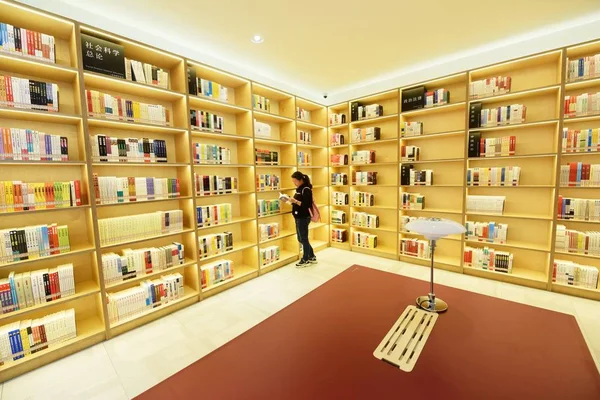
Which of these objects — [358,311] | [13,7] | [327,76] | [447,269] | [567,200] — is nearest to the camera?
[358,311]

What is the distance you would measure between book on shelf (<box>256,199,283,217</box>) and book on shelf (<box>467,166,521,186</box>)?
9.69 feet

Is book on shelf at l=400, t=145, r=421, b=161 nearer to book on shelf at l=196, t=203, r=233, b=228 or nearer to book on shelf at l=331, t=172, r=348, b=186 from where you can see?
book on shelf at l=331, t=172, r=348, b=186

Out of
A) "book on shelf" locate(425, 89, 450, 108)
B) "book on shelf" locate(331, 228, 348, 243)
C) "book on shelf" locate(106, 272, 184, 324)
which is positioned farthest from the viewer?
"book on shelf" locate(331, 228, 348, 243)

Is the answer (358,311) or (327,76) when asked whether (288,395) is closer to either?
(358,311)

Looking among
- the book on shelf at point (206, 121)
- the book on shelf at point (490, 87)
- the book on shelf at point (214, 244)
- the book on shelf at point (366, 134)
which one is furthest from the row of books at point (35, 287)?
the book on shelf at point (490, 87)

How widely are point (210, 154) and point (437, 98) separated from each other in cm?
352

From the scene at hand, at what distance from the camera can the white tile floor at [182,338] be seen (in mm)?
1976

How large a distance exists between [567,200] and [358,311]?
3.48 m

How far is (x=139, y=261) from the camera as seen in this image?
2773 millimetres

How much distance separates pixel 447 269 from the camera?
4.05m

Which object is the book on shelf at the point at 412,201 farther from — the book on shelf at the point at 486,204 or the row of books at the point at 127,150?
the row of books at the point at 127,150

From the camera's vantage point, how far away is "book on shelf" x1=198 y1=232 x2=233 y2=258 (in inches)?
131

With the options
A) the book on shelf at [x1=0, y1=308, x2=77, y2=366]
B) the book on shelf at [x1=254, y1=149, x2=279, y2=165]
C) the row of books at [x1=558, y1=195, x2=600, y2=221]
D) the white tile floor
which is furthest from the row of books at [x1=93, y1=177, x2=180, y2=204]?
the row of books at [x1=558, y1=195, x2=600, y2=221]

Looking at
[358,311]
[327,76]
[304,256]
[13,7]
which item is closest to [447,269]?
[304,256]
